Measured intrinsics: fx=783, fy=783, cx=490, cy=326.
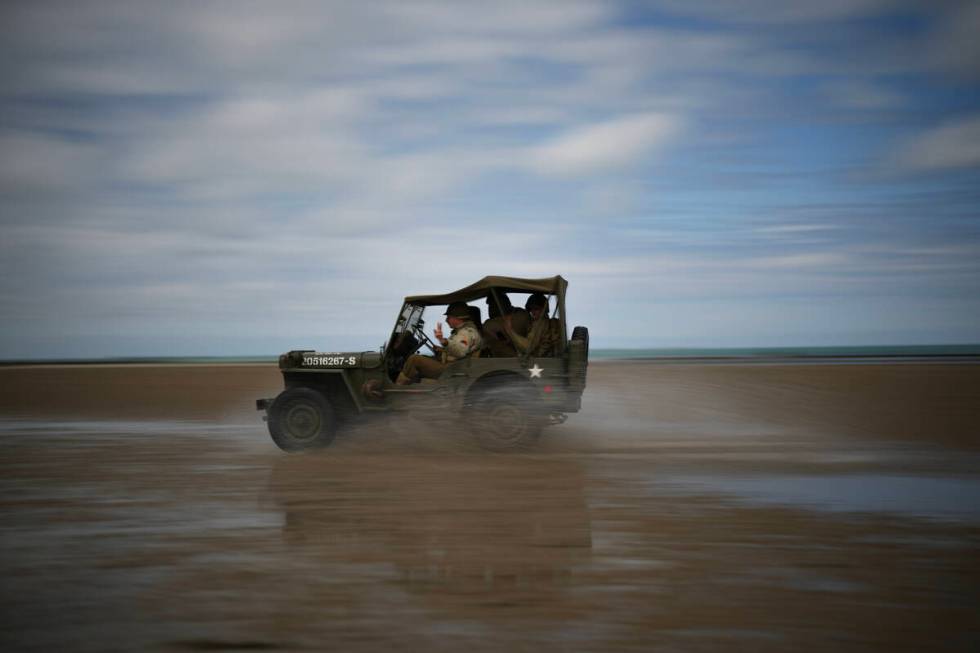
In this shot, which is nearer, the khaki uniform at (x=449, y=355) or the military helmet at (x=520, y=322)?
the khaki uniform at (x=449, y=355)

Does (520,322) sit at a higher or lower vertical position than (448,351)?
higher

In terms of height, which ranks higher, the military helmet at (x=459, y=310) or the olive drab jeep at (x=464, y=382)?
the military helmet at (x=459, y=310)

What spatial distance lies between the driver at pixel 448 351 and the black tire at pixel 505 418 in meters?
0.63

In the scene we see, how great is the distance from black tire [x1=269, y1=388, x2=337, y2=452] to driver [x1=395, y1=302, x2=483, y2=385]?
1.04 meters

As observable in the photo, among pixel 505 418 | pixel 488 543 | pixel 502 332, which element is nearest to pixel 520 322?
pixel 502 332

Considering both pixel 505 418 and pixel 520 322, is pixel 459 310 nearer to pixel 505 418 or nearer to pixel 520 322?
pixel 520 322

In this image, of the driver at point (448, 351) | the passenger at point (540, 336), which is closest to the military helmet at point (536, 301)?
the passenger at point (540, 336)

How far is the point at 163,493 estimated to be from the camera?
7.08 metres

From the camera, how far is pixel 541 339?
995 cm

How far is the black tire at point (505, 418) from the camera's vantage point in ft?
31.8

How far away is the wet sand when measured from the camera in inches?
149

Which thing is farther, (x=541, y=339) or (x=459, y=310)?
(x=459, y=310)

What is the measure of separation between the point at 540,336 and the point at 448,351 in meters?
1.18

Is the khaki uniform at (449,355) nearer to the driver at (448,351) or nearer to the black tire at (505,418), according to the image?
the driver at (448,351)
